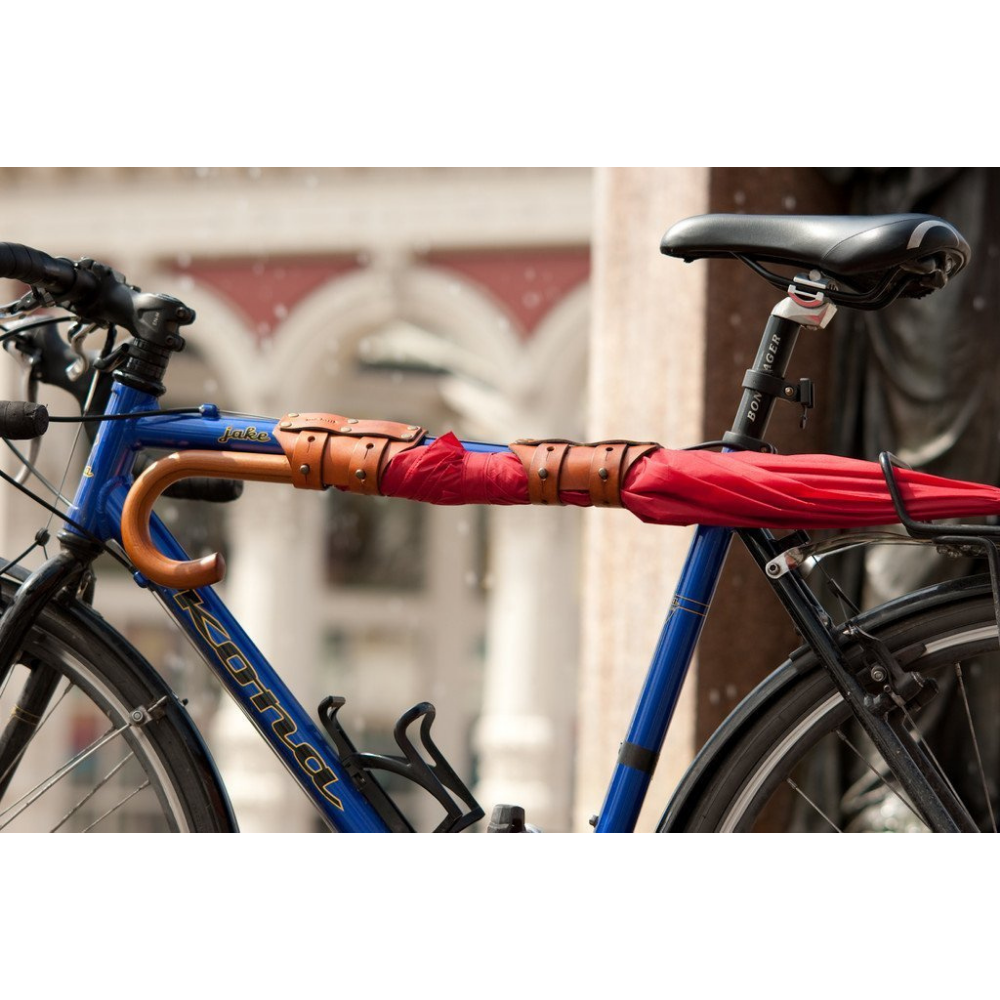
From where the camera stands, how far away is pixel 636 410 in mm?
2781

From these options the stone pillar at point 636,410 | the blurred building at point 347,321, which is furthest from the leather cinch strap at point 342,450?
the blurred building at point 347,321

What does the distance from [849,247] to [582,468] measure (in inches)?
13.0

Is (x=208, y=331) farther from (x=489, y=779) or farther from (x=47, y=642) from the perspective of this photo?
(x=47, y=642)

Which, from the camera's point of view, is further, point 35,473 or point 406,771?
point 35,473

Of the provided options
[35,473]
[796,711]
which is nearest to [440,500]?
[796,711]

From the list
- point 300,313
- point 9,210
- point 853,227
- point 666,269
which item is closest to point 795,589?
point 853,227

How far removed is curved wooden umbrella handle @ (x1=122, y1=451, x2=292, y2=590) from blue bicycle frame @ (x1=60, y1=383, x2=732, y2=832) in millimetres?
21

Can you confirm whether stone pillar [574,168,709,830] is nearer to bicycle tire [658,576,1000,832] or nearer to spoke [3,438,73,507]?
bicycle tire [658,576,1000,832]

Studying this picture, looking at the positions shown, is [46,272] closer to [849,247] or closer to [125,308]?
[125,308]

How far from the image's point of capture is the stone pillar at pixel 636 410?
2.68 m

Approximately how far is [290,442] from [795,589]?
529mm

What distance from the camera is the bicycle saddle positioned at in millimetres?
1396

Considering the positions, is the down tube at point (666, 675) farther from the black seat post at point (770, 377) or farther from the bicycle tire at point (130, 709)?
the bicycle tire at point (130, 709)

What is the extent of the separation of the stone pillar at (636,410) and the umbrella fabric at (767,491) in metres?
1.20
